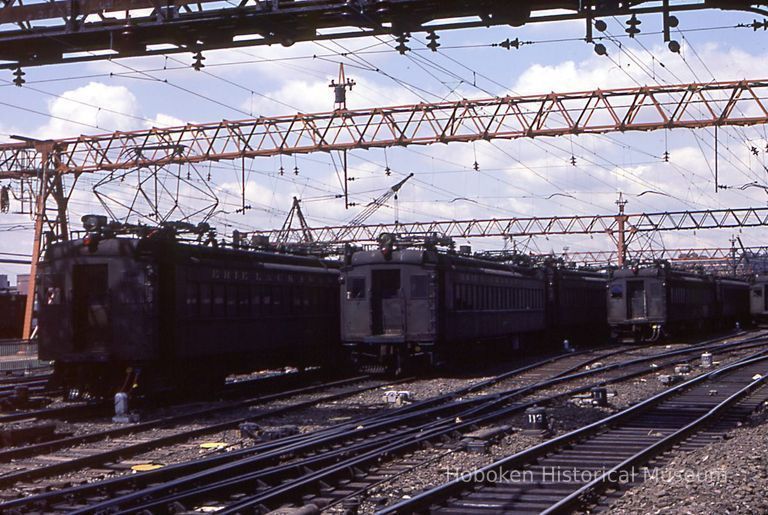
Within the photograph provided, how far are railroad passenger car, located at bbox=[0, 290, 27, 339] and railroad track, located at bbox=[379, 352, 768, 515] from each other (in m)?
37.6

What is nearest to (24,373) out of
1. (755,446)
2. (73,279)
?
(73,279)

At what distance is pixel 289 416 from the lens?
16.9m

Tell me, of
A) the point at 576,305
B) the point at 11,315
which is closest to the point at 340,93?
the point at 576,305

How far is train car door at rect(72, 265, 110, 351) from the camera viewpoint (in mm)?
18266

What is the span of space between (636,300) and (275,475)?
31.9 meters

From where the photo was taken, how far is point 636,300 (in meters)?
40.4

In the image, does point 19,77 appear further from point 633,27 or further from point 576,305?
point 576,305

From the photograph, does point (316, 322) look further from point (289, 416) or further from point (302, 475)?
point (302, 475)

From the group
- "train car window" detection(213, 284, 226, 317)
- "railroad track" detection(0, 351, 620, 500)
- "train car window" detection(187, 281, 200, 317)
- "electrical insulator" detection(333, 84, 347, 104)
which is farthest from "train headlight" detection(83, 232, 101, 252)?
"electrical insulator" detection(333, 84, 347, 104)

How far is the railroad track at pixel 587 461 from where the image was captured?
9.60 metres

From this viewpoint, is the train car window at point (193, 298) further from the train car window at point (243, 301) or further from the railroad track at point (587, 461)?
the railroad track at point (587, 461)

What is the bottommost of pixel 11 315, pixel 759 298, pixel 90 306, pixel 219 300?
pixel 90 306

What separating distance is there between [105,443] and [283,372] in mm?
13071

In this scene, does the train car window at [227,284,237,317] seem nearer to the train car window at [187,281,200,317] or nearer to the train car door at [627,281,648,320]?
the train car window at [187,281,200,317]
